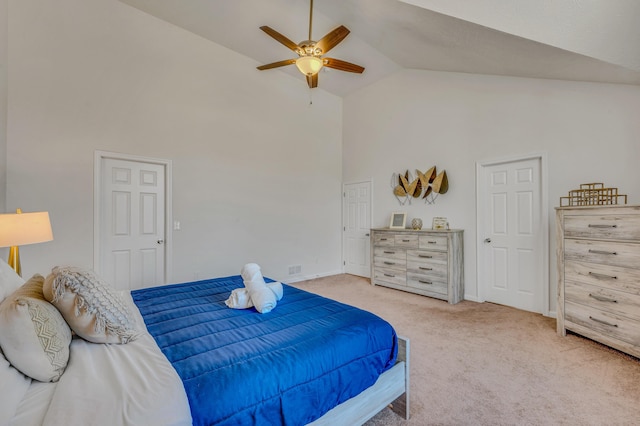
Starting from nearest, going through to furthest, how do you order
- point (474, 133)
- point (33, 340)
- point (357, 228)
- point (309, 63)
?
point (33, 340), point (309, 63), point (474, 133), point (357, 228)

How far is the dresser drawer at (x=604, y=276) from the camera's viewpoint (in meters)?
2.24

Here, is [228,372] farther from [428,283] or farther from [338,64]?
[428,283]

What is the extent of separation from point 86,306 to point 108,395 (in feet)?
1.56

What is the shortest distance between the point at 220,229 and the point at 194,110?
67.5 inches

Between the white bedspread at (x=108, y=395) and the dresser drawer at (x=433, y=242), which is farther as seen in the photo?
the dresser drawer at (x=433, y=242)

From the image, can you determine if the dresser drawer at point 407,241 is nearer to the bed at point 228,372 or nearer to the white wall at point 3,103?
the bed at point 228,372

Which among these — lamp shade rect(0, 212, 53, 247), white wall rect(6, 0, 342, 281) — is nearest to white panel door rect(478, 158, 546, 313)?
white wall rect(6, 0, 342, 281)

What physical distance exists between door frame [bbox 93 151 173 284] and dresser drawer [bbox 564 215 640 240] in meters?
4.46

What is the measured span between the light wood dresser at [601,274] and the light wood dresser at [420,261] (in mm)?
1203

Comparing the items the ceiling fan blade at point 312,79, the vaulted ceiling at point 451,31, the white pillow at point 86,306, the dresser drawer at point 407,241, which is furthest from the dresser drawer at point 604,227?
the white pillow at point 86,306

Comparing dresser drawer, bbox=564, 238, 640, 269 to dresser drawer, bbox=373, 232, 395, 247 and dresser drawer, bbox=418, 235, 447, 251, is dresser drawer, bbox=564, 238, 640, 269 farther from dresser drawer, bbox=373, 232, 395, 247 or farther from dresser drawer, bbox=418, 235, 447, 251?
dresser drawer, bbox=373, 232, 395, 247

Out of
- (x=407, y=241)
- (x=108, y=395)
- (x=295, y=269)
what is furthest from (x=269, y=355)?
(x=295, y=269)

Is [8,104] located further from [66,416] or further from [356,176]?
[356,176]

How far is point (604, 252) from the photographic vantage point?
2.41 m
